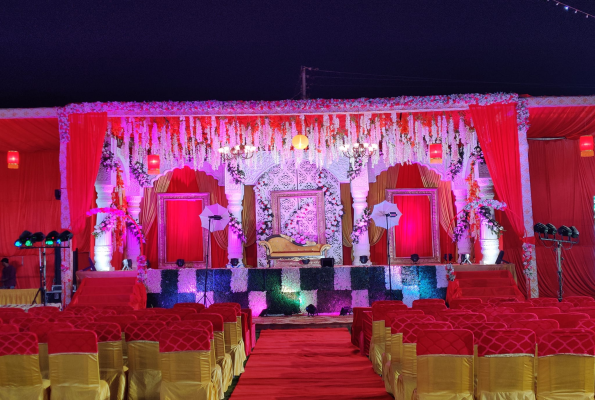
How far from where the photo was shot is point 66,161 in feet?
36.0

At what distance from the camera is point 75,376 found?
14.4 feet

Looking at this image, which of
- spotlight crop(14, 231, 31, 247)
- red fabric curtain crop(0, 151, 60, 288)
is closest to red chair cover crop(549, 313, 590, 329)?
spotlight crop(14, 231, 31, 247)

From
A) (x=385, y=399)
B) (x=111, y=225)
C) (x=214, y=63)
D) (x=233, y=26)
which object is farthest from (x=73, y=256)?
(x=385, y=399)

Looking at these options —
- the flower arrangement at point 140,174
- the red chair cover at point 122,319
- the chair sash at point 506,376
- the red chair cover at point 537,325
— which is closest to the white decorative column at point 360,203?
the flower arrangement at point 140,174

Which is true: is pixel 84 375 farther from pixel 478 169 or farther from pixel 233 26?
pixel 478 169

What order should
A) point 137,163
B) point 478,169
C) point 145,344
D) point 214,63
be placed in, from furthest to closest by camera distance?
point 137,163
point 478,169
point 214,63
point 145,344

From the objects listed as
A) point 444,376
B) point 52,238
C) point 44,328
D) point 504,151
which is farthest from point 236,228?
point 444,376

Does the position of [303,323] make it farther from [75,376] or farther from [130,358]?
[75,376]

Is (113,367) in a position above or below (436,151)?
below

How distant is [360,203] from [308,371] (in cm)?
835

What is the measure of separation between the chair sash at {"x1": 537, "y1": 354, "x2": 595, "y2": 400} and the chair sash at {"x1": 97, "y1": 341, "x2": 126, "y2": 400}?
3.25 meters

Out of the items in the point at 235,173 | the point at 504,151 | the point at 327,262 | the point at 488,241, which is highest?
the point at 235,173

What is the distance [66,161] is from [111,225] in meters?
1.98

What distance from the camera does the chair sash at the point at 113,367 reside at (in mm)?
4828
